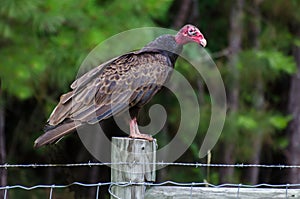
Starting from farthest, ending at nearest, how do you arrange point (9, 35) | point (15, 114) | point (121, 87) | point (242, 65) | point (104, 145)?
point (242, 65) → point (15, 114) → point (104, 145) → point (9, 35) → point (121, 87)

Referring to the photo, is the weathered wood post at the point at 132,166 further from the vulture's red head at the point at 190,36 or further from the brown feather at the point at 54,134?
the vulture's red head at the point at 190,36

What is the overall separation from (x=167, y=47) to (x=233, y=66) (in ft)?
12.5

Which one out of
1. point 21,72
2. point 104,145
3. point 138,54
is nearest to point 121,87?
point 138,54

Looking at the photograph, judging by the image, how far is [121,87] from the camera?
3576 mm

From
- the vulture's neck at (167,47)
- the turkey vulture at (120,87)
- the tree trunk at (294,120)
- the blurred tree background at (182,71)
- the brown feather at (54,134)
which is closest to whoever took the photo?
the brown feather at (54,134)

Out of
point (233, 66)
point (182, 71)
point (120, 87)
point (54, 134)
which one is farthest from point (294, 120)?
point (54, 134)

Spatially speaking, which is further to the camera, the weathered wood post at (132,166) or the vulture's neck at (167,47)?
the vulture's neck at (167,47)

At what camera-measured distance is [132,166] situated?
8.89 ft

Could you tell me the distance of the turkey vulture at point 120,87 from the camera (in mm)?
3293

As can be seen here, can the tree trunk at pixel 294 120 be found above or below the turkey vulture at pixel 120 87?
above

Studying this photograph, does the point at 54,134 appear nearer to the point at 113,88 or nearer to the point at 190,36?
the point at 113,88

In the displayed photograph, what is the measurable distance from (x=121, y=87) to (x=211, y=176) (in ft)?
15.0

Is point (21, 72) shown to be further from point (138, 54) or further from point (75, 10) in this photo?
point (138, 54)

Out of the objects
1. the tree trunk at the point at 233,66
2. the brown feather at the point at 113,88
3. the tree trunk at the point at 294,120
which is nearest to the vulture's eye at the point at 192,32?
the brown feather at the point at 113,88
